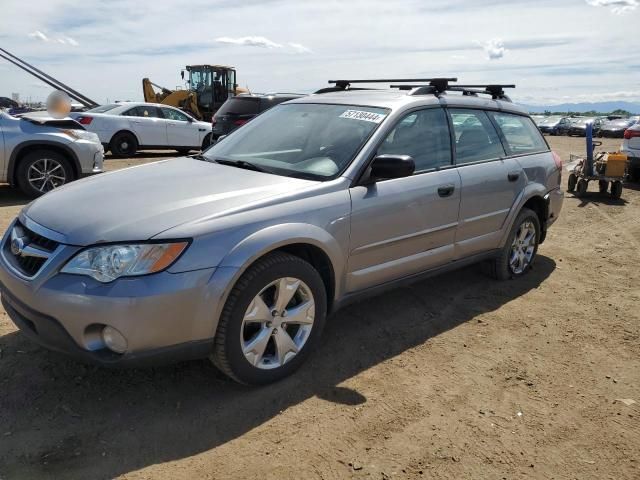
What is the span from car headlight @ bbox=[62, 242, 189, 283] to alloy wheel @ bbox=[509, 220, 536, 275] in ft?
11.3

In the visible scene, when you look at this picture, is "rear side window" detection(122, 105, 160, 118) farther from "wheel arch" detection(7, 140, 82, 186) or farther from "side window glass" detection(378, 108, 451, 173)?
"side window glass" detection(378, 108, 451, 173)

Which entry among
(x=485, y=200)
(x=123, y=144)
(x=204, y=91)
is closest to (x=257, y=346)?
(x=485, y=200)

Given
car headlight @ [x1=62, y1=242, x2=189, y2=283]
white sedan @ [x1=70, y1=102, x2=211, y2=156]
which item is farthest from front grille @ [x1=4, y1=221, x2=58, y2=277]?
white sedan @ [x1=70, y1=102, x2=211, y2=156]

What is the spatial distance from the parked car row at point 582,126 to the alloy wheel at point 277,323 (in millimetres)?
36037

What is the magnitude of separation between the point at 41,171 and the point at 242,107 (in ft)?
19.5

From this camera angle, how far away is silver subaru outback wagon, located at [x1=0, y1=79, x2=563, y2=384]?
264 centimetres

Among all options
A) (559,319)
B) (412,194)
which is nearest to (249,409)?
(412,194)

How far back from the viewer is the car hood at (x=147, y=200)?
8.95ft

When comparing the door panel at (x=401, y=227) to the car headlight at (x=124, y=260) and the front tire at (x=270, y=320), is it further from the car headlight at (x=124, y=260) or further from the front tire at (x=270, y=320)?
the car headlight at (x=124, y=260)

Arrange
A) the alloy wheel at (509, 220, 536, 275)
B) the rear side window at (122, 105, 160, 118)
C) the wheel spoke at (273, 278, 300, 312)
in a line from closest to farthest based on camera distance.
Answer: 1. the wheel spoke at (273, 278, 300, 312)
2. the alloy wheel at (509, 220, 536, 275)
3. the rear side window at (122, 105, 160, 118)

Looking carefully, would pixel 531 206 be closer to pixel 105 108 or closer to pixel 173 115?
pixel 173 115

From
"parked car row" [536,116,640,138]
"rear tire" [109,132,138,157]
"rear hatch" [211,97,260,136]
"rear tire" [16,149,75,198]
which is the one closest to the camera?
"rear tire" [16,149,75,198]

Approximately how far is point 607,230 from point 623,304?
3.14 meters

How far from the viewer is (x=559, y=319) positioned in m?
4.34
